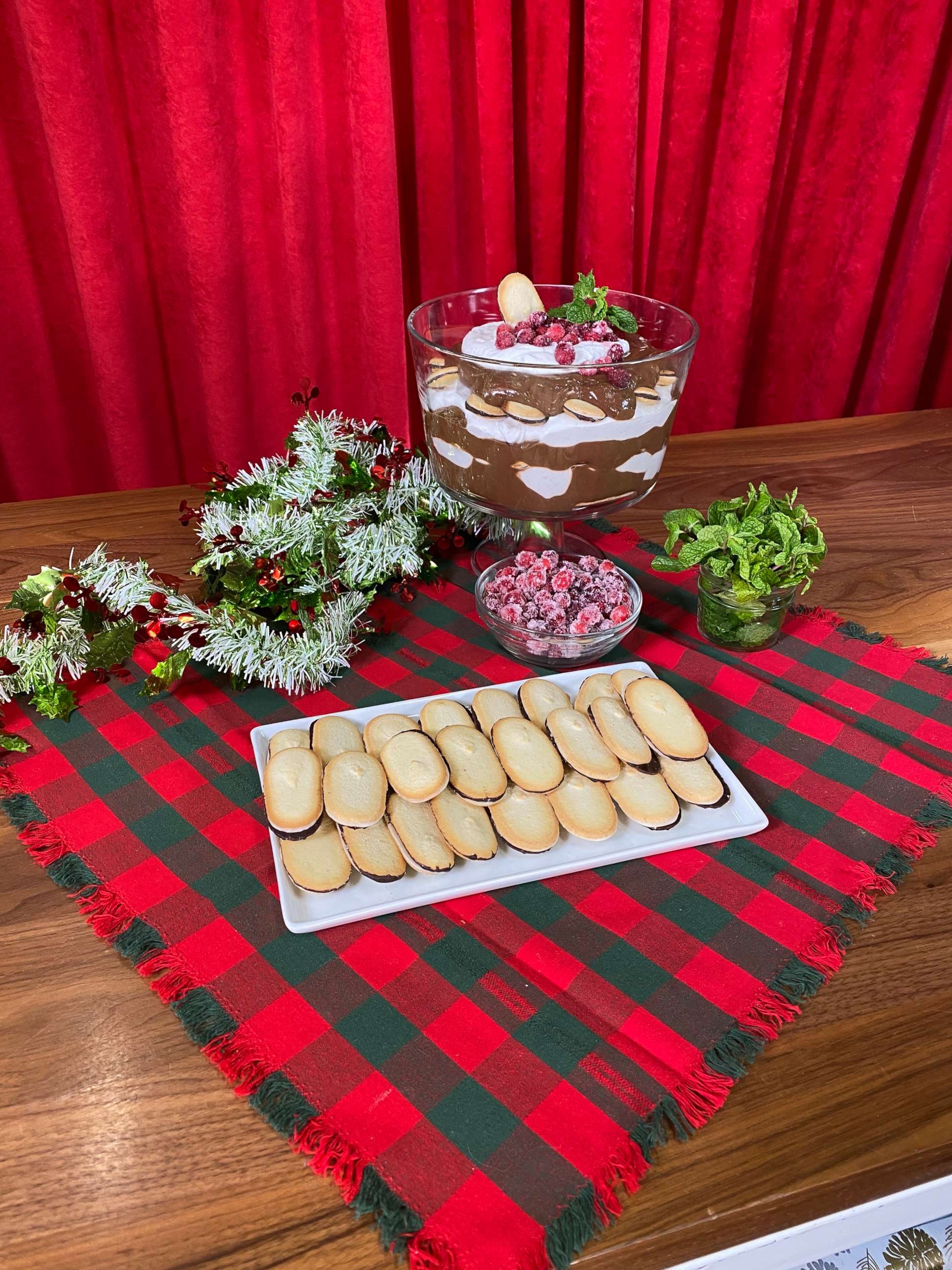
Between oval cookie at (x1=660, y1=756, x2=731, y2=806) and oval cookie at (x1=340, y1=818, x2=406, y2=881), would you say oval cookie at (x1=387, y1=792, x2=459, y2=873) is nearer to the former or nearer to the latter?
oval cookie at (x1=340, y1=818, x2=406, y2=881)

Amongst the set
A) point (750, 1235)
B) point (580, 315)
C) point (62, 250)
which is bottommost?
point (750, 1235)

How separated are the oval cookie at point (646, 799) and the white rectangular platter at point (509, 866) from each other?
0.05 ft

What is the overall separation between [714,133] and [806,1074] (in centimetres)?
185

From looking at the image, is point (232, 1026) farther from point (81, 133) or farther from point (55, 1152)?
point (81, 133)

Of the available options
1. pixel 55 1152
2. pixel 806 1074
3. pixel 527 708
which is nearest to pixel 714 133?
pixel 527 708

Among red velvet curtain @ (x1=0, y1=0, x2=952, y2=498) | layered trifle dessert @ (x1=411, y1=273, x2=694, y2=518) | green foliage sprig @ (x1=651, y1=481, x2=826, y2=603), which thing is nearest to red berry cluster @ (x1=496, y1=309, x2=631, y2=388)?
layered trifle dessert @ (x1=411, y1=273, x2=694, y2=518)

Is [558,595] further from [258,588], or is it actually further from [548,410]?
[258,588]

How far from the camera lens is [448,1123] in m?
0.59

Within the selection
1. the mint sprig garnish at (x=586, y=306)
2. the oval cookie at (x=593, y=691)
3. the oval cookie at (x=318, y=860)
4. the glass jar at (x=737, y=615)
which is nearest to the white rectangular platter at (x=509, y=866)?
the oval cookie at (x=318, y=860)

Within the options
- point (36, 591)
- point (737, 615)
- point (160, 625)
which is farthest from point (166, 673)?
point (737, 615)

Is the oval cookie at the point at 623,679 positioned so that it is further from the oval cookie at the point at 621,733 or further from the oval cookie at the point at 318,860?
the oval cookie at the point at 318,860

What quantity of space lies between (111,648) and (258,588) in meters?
0.17

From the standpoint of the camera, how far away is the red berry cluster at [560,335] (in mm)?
928

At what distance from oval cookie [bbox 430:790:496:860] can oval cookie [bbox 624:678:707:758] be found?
0.57 ft
